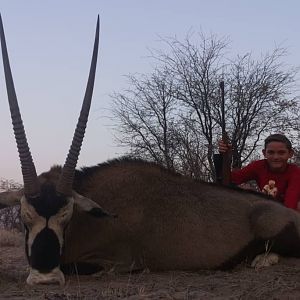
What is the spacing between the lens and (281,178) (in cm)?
769

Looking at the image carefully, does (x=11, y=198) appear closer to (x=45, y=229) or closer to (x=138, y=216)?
(x=45, y=229)

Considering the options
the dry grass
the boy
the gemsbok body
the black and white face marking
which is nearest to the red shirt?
the boy

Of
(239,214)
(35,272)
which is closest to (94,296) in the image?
(35,272)

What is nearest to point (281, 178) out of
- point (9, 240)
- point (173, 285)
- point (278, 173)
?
point (278, 173)

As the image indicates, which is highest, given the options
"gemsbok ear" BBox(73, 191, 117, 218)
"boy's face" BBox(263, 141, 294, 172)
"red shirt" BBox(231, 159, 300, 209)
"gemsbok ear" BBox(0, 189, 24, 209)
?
"boy's face" BBox(263, 141, 294, 172)

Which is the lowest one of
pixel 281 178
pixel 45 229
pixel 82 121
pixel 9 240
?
pixel 9 240

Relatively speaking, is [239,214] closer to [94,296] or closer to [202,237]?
[202,237]

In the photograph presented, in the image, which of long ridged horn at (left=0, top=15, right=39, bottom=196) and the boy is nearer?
long ridged horn at (left=0, top=15, right=39, bottom=196)

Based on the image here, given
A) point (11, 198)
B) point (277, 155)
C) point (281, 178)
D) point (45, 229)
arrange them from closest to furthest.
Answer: point (45, 229) → point (11, 198) → point (277, 155) → point (281, 178)

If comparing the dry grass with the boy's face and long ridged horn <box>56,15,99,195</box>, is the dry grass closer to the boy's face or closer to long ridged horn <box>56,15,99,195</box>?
the boy's face

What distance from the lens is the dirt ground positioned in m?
4.41

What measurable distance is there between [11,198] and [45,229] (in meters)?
0.77

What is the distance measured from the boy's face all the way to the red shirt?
0.11 m

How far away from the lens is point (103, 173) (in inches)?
256
